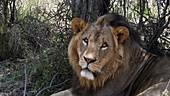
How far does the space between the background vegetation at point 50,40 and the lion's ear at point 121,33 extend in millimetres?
658

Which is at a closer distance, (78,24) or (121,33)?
(121,33)

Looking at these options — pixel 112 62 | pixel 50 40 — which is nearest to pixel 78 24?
pixel 112 62

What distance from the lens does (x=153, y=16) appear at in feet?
18.7

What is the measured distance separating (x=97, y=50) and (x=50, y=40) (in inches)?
71.2

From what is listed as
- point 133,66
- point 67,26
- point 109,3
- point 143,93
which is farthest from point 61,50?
point 143,93

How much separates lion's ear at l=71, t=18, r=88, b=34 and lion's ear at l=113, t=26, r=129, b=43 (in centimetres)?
31

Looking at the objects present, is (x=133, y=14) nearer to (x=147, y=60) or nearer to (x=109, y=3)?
(x=109, y=3)

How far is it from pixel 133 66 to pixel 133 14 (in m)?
1.80

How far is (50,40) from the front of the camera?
589cm

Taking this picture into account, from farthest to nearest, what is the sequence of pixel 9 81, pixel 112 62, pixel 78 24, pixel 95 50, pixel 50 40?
pixel 50 40 < pixel 9 81 < pixel 78 24 < pixel 112 62 < pixel 95 50

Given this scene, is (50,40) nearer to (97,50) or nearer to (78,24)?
(78,24)

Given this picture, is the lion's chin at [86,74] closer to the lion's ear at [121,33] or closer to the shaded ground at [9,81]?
the lion's ear at [121,33]

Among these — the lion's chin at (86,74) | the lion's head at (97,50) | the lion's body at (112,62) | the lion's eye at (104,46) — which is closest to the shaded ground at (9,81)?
the lion's body at (112,62)

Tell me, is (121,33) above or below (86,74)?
above
